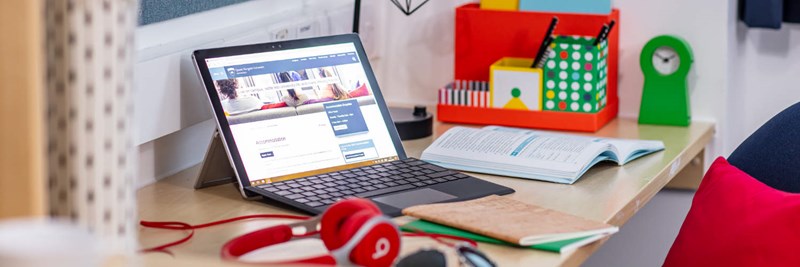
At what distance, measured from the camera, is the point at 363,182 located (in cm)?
153

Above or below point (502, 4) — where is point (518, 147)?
below

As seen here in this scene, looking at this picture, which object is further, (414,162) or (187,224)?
(414,162)

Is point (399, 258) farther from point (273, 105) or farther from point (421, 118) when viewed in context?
point (421, 118)

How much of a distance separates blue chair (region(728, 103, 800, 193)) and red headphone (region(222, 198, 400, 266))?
81cm

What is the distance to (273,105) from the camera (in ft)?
5.14

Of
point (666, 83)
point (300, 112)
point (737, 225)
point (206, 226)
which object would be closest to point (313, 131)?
point (300, 112)

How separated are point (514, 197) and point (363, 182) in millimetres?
206

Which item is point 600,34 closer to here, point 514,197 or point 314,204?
point 514,197

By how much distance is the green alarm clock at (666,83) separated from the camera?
2043 mm

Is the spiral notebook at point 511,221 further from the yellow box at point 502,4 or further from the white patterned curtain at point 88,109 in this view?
the yellow box at point 502,4

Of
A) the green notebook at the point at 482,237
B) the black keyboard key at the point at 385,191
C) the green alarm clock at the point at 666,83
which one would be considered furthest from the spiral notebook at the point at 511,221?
the green alarm clock at the point at 666,83

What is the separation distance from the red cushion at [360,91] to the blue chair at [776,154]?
582 mm

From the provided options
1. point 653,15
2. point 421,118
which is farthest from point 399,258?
point 653,15

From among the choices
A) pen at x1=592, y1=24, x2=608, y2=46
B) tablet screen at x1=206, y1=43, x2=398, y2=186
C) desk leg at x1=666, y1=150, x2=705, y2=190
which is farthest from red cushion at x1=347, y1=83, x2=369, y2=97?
desk leg at x1=666, y1=150, x2=705, y2=190
